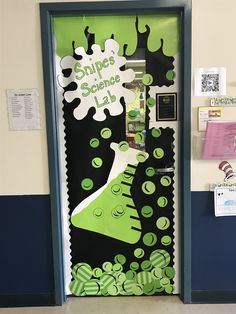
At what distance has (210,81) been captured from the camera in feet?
7.44

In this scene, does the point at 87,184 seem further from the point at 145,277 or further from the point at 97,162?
the point at 145,277

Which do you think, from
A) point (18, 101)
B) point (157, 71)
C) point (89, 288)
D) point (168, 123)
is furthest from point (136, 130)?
point (89, 288)

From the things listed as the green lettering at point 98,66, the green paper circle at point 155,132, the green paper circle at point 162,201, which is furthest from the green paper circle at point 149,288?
the green lettering at point 98,66

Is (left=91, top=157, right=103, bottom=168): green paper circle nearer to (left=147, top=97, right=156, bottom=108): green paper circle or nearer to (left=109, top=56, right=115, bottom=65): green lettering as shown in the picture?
(left=147, top=97, right=156, bottom=108): green paper circle

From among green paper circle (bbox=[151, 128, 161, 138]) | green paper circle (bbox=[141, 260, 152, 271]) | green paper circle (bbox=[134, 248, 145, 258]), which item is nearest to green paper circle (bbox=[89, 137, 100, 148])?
green paper circle (bbox=[151, 128, 161, 138])

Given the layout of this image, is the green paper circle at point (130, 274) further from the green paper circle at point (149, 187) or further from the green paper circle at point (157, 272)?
the green paper circle at point (149, 187)

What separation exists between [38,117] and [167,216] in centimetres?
116

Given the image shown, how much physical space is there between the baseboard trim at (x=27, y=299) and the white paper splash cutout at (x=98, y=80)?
52.2 inches

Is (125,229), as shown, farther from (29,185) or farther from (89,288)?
(29,185)

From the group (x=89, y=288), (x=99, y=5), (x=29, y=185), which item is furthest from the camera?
(x=89, y=288)

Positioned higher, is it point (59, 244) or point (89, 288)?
point (59, 244)

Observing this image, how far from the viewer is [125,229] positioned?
247 cm

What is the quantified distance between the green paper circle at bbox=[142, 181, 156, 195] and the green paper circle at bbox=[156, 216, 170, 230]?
0.21 metres

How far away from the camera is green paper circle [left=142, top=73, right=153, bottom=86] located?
235 cm
